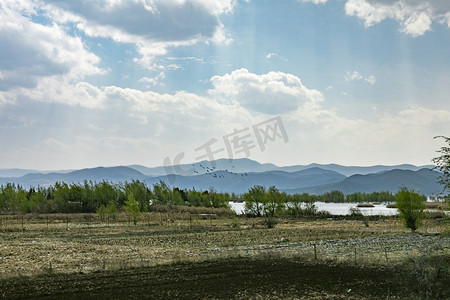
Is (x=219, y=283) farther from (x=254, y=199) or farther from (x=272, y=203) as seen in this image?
(x=254, y=199)

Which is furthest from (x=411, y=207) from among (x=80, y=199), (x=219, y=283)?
(x=80, y=199)

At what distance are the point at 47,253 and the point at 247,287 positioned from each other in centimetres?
2100

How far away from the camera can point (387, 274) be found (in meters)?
22.8

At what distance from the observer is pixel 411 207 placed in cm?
5259

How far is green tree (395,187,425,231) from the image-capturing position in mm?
52031

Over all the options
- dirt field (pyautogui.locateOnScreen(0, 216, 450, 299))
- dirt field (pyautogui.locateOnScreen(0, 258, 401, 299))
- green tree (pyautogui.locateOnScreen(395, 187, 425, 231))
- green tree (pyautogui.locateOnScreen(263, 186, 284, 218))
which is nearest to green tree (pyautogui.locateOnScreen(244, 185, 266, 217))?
green tree (pyautogui.locateOnScreen(263, 186, 284, 218))

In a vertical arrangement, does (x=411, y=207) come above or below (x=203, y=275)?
above

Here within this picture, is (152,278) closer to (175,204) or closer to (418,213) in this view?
(418,213)

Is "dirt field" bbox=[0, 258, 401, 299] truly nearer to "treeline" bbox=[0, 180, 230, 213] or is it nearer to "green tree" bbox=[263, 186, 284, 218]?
"green tree" bbox=[263, 186, 284, 218]

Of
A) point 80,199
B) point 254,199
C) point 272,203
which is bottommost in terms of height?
point 272,203

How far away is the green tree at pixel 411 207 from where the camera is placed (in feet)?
171

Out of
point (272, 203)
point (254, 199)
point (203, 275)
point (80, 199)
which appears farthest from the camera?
point (80, 199)

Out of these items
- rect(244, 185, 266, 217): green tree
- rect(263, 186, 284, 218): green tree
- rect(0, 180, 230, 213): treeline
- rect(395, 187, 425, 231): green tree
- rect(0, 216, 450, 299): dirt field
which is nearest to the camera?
rect(0, 216, 450, 299): dirt field

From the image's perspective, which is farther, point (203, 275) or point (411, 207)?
point (411, 207)
